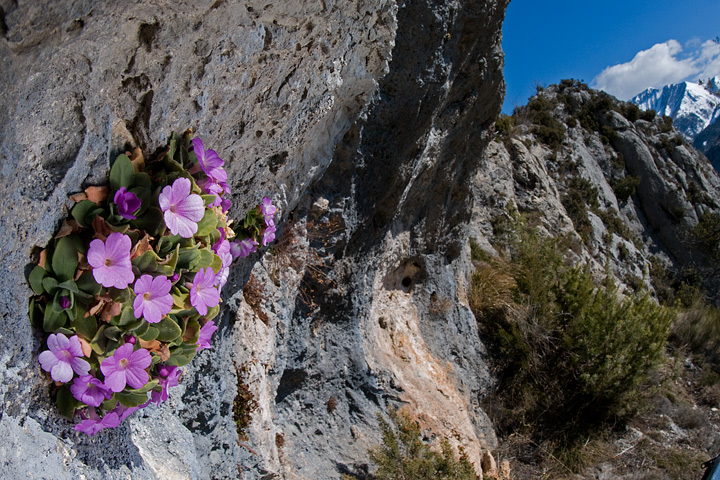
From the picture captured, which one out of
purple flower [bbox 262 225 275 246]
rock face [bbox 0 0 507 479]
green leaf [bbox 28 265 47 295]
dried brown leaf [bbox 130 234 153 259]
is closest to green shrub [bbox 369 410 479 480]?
rock face [bbox 0 0 507 479]

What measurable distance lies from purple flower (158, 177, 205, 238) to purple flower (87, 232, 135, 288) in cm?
12

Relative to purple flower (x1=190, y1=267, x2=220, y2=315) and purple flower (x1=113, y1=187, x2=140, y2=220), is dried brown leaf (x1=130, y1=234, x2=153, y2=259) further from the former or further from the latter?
purple flower (x1=190, y1=267, x2=220, y2=315)

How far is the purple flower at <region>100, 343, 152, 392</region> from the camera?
113 centimetres

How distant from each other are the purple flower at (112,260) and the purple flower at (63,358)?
0.50 ft

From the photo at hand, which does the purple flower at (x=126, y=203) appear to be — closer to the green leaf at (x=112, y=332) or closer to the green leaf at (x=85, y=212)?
the green leaf at (x=85, y=212)

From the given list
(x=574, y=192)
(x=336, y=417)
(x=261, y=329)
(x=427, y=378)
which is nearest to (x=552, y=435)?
(x=427, y=378)

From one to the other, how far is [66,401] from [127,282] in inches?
12.3

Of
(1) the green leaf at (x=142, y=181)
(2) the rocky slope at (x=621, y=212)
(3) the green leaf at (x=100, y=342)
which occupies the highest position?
(2) the rocky slope at (x=621, y=212)

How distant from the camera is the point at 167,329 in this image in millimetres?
1264

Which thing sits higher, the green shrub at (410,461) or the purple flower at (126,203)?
the purple flower at (126,203)

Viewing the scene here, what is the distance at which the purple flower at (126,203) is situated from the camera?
109cm

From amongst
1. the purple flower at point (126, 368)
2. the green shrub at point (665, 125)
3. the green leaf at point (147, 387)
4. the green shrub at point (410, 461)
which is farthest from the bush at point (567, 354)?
the green shrub at point (665, 125)

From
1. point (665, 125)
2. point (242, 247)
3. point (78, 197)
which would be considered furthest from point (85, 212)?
point (665, 125)

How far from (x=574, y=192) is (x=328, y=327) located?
963cm
